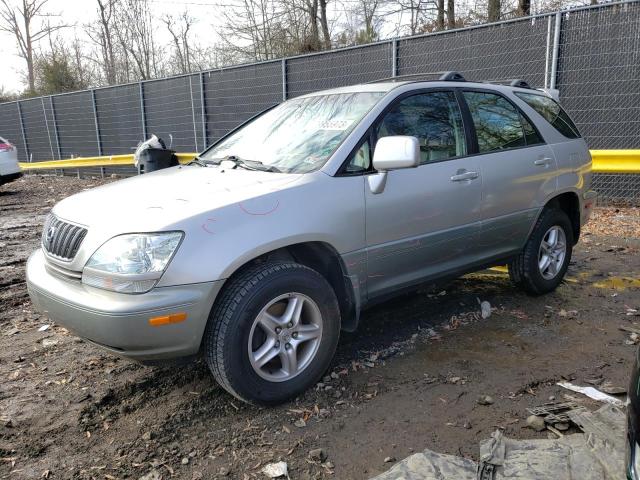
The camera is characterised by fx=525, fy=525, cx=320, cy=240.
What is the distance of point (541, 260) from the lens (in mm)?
4660

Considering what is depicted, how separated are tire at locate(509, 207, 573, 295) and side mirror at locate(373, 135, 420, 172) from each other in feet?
6.21

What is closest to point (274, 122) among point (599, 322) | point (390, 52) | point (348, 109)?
point (348, 109)

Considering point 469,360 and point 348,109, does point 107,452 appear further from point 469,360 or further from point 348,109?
point 348,109

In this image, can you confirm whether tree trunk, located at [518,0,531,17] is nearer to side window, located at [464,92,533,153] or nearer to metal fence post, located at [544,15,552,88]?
metal fence post, located at [544,15,552,88]

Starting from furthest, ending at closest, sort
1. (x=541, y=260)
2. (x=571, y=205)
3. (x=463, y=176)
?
(x=571, y=205)
(x=541, y=260)
(x=463, y=176)

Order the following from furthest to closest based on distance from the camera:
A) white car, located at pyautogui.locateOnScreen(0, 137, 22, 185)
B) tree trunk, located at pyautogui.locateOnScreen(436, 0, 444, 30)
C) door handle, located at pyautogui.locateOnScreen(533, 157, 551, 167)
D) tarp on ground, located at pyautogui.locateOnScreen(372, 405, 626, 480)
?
1. tree trunk, located at pyautogui.locateOnScreen(436, 0, 444, 30)
2. white car, located at pyautogui.locateOnScreen(0, 137, 22, 185)
3. door handle, located at pyautogui.locateOnScreen(533, 157, 551, 167)
4. tarp on ground, located at pyautogui.locateOnScreen(372, 405, 626, 480)

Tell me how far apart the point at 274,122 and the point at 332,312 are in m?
1.64

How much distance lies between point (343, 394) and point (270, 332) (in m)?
0.64

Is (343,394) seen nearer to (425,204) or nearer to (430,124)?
(425,204)

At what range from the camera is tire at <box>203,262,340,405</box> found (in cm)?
275

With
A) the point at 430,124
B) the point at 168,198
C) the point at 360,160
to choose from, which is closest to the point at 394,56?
the point at 430,124

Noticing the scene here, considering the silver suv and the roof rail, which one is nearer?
the silver suv

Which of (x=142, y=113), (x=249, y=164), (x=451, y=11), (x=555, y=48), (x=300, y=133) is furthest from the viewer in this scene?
(x=451, y=11)

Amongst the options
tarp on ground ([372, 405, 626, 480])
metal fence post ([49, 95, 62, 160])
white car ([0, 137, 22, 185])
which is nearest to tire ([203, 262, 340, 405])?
tarp on ground ([372, 405, 626, 480])
